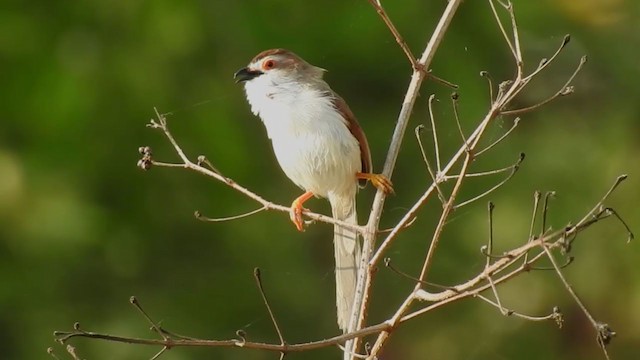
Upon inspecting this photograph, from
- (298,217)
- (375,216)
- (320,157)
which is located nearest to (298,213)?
(298,217)

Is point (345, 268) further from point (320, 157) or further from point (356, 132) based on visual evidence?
point (356, 132)

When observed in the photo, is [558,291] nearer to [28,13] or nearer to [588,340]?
[588,340]

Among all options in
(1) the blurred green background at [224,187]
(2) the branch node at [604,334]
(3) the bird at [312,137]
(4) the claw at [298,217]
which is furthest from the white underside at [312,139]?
(1) the blurred green background at [224,187]

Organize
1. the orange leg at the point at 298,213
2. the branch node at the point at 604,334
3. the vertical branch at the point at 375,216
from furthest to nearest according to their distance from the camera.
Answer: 1. the orange leg at the point at 298,213
2. the vertical branch at the point at 375,216
3. the branch node at the point at 604,334

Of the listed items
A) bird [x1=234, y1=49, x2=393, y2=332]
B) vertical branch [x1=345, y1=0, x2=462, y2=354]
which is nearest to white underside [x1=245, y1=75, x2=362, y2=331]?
bird [x1=234, y1=49, x2=393, y2=332]

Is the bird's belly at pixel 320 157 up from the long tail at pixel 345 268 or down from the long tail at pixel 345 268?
up

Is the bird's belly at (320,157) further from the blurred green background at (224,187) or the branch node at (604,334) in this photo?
the blurred green background at (224,187)

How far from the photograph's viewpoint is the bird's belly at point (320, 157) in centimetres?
454

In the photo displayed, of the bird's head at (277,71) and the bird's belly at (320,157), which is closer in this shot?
the bird's belly at (320,157)

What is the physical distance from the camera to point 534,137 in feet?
28.8

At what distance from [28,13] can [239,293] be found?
8.04 feet

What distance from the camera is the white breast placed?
454 cm

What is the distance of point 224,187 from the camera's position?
7762 millimetres

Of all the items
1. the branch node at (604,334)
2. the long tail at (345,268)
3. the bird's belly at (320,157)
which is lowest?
the long tail at (345,268)
